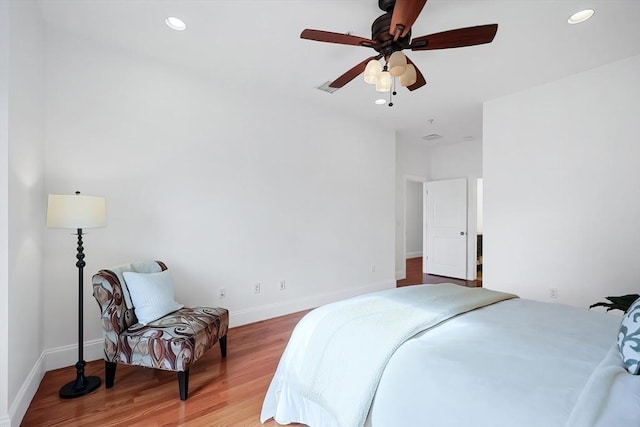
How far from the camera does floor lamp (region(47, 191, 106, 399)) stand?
1.98 metres

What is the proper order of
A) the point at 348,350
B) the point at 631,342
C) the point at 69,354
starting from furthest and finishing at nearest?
the point at 69,354, the point at 348,350, the point at 631,342

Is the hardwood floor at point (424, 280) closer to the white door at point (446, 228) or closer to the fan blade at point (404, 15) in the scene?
the white door at point (446, 228)

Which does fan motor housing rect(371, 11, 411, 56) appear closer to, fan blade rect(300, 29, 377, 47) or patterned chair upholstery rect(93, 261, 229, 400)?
fan blade rect(300, 29, 377, 47)

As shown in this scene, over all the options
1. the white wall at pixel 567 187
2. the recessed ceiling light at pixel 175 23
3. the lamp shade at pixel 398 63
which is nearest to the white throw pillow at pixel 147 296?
the recessed ceiling light at pixel 175 23

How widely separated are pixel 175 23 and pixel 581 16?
3.08 m

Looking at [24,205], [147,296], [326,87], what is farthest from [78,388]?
[326,87]

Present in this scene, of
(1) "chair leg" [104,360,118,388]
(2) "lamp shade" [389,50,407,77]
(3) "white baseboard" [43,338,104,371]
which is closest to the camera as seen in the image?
(2) "lamp shade" [389,50,407,77]

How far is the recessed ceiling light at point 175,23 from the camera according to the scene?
233cm

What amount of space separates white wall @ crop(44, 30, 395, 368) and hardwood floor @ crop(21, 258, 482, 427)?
503mm

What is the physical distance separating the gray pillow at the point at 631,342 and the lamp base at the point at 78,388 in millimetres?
2936

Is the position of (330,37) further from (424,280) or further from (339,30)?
(424,280)

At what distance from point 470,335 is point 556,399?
45 centimetres

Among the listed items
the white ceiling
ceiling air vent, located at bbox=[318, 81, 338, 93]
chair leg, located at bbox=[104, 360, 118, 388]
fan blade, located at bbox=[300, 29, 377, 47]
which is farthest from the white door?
chair leg, located at bbox=[104, 360, 118, 388]

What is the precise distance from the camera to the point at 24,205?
1939 millimetres
